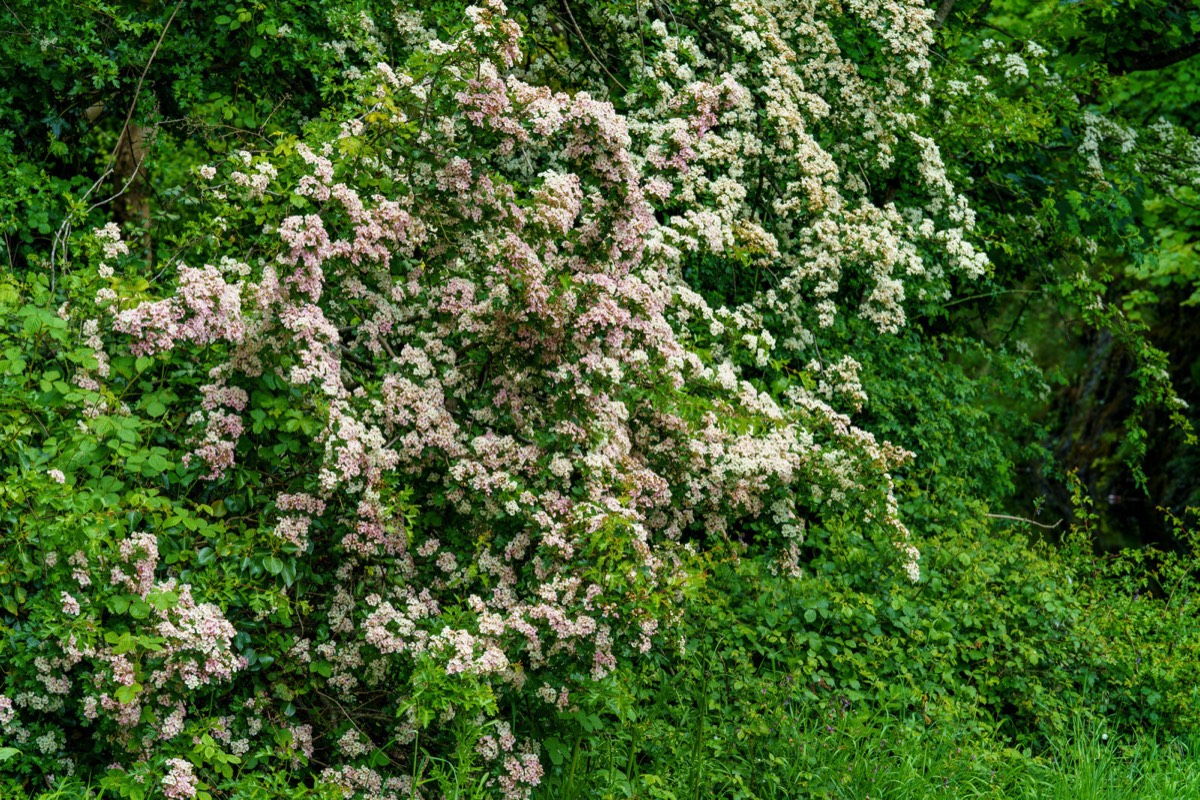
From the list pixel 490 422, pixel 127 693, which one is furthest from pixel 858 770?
pixel 127 693

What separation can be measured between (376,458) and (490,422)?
2.12ft

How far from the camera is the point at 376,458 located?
417cm

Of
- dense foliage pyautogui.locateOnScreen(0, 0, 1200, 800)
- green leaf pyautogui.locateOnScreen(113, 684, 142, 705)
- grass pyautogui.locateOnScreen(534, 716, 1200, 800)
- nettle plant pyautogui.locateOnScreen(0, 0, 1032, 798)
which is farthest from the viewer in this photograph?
grass pyautogui.locateOnScreen(534, 716, 1200, 800)

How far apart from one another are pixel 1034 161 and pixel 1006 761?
5.60m

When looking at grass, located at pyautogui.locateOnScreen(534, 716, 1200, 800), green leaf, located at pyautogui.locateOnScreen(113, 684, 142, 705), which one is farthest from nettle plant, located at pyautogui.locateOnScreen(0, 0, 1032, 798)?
grass, located at pyautogui.locateOnScreen(534, 716, 1200, 800)

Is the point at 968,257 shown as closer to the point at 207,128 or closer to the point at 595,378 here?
the point at 595,378

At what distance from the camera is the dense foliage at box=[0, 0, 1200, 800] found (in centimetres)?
404

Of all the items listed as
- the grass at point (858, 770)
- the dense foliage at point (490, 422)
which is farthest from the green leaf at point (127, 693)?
the grass at point (858, 770)

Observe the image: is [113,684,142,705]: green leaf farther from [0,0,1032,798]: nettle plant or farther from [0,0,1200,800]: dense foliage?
[0,0,1200,800]: dense foliage

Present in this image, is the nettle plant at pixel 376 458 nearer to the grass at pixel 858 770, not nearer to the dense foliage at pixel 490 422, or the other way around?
the dense foliage at pixel 490 422

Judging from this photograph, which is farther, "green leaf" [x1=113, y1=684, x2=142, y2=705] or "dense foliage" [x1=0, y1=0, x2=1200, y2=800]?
"dense foliage" [x1=0, y1=0, x2=1200, y2=800]

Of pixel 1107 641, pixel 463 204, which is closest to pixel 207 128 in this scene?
pixel 463 204

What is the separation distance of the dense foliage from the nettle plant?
20 millimetres

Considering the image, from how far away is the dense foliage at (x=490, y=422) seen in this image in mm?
4043
